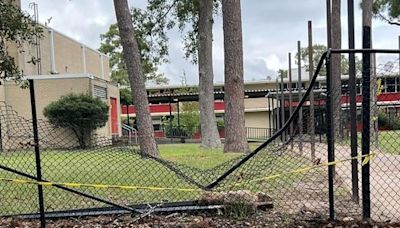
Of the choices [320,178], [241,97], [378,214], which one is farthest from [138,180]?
[241,97]

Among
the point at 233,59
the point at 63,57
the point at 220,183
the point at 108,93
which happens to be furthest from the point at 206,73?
the point at 63,57

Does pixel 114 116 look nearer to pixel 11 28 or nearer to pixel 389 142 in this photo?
pixel 389 142

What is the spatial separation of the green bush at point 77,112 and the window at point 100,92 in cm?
238

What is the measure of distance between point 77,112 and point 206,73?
622 cm

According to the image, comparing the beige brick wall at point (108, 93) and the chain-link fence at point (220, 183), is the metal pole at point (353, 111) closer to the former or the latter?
the chain-link fence at point (220, 183)

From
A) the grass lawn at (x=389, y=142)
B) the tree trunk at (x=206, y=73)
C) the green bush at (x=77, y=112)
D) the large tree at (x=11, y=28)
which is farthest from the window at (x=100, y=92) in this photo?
the large tree at (x=11, y=28)

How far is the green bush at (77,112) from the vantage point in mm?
20859

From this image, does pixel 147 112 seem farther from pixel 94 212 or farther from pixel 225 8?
pixel 94 212

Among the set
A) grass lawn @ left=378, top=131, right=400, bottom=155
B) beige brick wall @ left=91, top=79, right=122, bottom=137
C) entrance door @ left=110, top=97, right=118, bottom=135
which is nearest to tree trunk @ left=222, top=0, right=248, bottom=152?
grass lawn @ left=378, top=131, right=400, bottom=155

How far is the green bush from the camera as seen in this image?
68.4 feet

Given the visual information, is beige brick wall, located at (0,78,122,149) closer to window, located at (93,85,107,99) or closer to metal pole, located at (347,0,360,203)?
window, located at (93,85,107,99)

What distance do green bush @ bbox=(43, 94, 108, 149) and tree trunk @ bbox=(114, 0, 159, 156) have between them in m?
9.40

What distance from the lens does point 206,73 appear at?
19.0 m

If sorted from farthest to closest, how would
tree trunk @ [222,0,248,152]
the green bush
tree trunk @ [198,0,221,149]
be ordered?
the green bush < tree trunk @ [198,0,221,149] < tree trunk @ [222,0,248,152]
